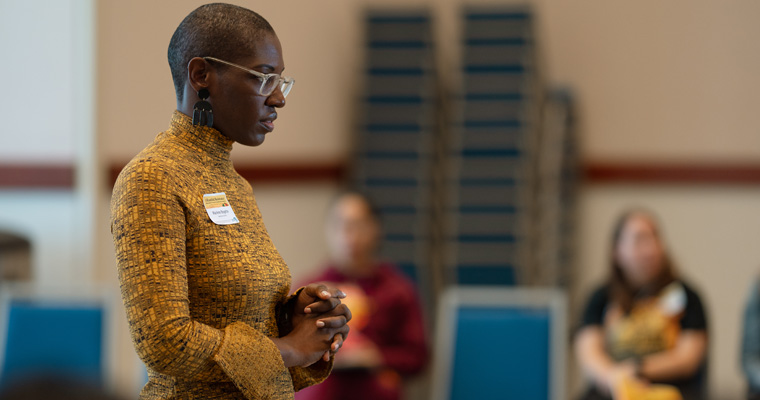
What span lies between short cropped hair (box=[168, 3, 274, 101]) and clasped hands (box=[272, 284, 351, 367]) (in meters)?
0.21

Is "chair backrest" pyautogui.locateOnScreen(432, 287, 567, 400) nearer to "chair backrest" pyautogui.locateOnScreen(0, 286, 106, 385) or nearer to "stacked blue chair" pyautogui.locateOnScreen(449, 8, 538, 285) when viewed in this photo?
"chair backrest" pyautogui.locateOnScreen(0, 286, 106, 385)

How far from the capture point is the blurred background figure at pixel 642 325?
3039 mm

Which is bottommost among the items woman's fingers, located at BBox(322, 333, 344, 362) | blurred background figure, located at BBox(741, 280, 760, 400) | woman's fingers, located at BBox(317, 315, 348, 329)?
blurred background figure, located at BBox(741, 280, 760, 400)

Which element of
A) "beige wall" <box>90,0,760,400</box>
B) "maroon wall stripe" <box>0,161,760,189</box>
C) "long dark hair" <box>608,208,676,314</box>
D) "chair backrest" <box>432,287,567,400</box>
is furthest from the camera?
"beige wall" <box>90,0,760,400</box>

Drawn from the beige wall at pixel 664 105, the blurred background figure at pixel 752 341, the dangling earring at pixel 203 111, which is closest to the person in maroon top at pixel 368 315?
the blurred background figure at pixel 752 341

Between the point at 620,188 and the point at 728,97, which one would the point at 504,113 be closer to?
the point at 620,188

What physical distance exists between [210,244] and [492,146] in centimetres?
388

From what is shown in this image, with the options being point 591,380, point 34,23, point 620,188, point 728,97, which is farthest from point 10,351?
point 728,97

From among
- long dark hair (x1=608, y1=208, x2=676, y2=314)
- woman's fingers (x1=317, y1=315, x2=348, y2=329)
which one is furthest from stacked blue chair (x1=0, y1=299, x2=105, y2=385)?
woman's fingers (x1=317, y1=315, x2=348, y2=329)

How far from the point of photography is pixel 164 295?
0.73 metres

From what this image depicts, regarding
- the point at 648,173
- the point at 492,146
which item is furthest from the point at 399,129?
the point at 648,173

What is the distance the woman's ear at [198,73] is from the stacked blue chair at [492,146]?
3816 millimetres

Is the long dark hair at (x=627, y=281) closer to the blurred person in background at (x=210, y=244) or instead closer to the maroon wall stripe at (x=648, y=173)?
the maroon wall stripe at (x=648, y=173)

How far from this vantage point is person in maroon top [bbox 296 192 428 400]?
2.76 meters
